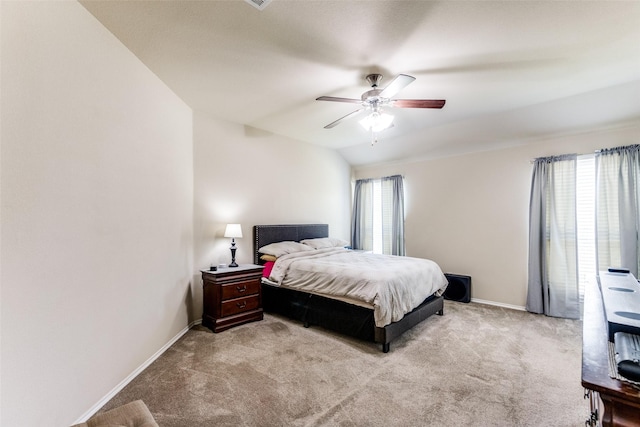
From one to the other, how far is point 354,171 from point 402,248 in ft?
6.64

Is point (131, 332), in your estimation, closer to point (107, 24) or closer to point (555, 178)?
point (107, 24)

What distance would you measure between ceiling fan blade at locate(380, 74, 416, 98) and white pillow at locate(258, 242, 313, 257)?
2536 mm

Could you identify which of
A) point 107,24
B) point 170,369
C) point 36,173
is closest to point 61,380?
point 170,369

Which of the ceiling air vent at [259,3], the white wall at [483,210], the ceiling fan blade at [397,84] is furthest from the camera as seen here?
the white wall at [483,210]

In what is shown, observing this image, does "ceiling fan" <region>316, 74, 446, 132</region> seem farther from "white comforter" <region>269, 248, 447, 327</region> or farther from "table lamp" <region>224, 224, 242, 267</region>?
"table lamp" <region>224, 224, 242, 267</region>

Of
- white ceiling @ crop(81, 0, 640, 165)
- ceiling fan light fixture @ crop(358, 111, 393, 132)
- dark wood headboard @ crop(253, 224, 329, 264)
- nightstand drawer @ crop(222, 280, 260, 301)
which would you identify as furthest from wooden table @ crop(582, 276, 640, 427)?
dark wood headboard @ crop(253, 224, 329, 264)

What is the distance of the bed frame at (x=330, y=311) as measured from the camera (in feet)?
9.31

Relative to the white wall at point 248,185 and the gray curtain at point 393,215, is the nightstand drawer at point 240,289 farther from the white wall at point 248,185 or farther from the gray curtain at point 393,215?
the gray curtain at point 393,215

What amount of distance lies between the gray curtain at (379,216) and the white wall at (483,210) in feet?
Answer: 0.58

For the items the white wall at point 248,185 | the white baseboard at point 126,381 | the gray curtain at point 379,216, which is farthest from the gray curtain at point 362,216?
the white baseboard at point 126,381

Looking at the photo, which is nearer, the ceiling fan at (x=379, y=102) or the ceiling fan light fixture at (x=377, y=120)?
the ceiling fan at (x=379, y=102)

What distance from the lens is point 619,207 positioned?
333 cm

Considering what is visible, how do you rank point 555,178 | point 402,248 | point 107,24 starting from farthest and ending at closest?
point 402,248 → point 555,178 → point 107,24

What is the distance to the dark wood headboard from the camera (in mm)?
4270
